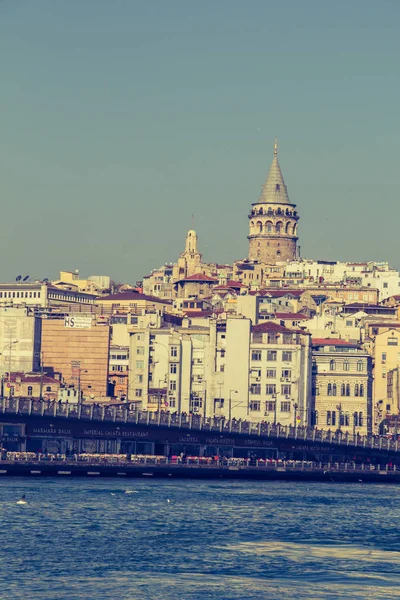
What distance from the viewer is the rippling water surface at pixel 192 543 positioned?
251 feet

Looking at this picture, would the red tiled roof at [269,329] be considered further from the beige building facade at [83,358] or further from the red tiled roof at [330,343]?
the beige building facade at [83,358]

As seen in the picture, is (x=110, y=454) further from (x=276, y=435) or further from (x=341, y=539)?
(x=341, y=539)

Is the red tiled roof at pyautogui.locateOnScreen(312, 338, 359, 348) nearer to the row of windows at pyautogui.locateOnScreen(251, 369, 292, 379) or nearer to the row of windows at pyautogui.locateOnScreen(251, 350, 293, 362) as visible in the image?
the row of windows at pyautogui.locateOnScreen(251, 350, 293, 362)

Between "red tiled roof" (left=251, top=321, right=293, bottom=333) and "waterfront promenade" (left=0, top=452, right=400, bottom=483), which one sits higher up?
"red tiled roof" (left=251, top=321, right=293, bottom=333)

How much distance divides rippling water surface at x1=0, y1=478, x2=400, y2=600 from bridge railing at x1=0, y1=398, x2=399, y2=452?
1662 cm

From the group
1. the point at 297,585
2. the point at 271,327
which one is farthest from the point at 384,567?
the point at 271,327

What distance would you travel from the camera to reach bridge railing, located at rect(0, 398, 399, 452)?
14250 centimetres

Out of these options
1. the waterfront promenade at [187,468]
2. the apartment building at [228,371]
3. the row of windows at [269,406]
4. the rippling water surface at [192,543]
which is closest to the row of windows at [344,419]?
A: the apartment building at [228,371]

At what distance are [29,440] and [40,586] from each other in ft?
237

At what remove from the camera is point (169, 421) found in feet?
485

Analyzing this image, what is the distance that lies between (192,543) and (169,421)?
187 ft

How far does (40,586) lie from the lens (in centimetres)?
7544

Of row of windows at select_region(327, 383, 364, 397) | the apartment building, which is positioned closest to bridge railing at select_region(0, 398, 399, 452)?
the apartment building

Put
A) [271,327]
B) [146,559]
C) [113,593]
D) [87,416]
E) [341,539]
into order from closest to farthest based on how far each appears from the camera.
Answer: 1. [113,593]
2. [146,559]
3. [341,539]
4. [87,416]
5. [271,327]
